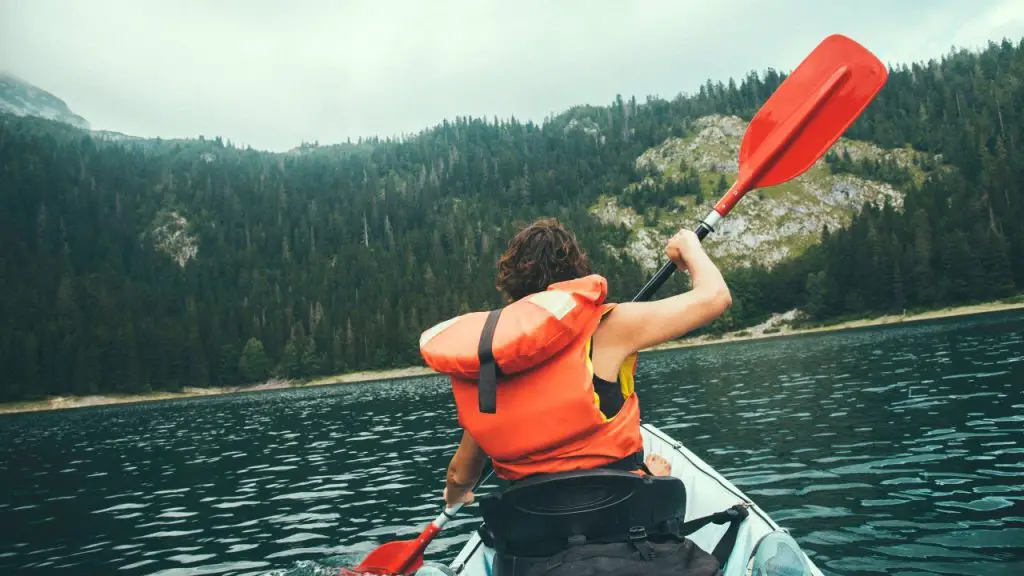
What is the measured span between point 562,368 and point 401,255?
160716 mm

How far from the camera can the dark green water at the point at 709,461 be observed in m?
8.01

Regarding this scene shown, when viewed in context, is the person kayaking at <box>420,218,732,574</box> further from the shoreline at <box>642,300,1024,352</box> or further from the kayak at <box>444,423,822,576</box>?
the shoreline at <box>642,300,1024,352</box>

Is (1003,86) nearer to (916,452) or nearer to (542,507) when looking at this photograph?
(916,452)

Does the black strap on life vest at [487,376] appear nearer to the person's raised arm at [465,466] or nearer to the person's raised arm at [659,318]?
the person's raised arm at [659,318]

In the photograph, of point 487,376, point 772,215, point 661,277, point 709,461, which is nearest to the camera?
point 487,376

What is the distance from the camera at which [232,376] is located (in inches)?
4235

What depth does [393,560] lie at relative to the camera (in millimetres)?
7027

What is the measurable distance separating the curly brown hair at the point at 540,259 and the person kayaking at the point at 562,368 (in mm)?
243

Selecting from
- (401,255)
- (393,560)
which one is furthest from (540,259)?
(401,255)

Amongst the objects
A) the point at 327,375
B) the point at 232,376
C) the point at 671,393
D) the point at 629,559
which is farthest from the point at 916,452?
the point at 232,376

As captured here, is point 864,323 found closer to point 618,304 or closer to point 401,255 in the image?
point 618,304

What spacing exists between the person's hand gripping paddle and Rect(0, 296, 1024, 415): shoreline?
82.2m

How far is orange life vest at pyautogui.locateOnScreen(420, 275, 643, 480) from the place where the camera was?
2795 millimetres

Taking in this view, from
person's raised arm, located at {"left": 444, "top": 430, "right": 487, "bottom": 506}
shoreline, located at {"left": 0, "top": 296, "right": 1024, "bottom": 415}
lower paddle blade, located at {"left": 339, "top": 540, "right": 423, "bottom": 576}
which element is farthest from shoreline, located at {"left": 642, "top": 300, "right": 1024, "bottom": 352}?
person's raised arm, located at {"left": 444, "top": 430, "right": 487, "bottom": 506}
